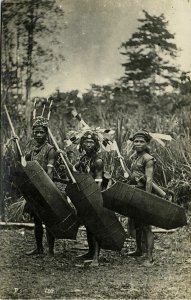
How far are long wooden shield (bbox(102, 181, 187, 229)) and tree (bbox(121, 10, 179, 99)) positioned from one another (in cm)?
159

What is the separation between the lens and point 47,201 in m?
5.78

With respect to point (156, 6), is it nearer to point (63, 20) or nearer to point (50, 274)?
point (63, 20)

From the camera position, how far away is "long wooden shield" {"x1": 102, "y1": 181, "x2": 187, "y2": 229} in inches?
219

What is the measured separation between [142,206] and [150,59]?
6.77ft

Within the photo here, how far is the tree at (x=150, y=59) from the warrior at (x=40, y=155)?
128cm

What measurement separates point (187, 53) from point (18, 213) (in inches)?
121

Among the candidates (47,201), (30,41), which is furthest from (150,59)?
(47,201)

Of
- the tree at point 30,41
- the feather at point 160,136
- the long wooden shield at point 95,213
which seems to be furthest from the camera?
the tree at point 30,41

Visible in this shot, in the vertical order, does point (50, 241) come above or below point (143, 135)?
below

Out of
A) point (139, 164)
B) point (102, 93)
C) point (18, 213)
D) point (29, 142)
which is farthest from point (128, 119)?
point (18, 213)

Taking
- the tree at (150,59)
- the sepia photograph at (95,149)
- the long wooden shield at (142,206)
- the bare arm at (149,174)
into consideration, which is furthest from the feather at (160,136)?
the long wooden shield at (142,206)

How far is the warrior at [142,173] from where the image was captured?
580 centimetres

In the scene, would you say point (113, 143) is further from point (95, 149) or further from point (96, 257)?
point (96, 257)

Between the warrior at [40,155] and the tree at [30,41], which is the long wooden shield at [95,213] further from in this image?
the tree at [30,41]
